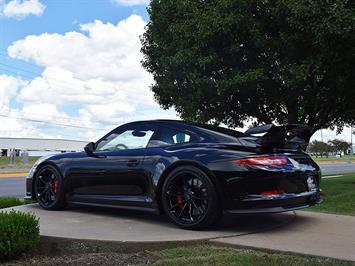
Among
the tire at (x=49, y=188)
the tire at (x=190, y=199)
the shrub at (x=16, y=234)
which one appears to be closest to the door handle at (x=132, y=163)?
the tire at (x=190, y=199)

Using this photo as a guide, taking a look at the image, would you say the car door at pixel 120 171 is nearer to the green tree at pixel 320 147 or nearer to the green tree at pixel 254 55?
the green tree at pixel 254 55

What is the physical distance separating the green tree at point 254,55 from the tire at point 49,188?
4.59 meters

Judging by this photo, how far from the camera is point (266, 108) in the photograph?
44.6 ft

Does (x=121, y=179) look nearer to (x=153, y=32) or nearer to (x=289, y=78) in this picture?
(x=289, y=78)

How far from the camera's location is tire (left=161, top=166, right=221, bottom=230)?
5.47 metres

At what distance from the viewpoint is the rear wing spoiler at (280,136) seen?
572 centimetres

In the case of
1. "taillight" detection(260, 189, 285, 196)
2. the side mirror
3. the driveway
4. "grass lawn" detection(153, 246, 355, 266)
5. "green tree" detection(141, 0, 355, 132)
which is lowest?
"grass lawn" detection(153, 246, 355, 266)

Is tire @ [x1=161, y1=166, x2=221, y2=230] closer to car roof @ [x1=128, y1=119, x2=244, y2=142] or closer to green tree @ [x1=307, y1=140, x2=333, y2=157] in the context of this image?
car roof @ [x1=128, y1=119, x2=244, y2=142]

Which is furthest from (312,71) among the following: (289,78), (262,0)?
(262,0)

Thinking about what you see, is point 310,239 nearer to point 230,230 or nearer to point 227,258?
point 230,230

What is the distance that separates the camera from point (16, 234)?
4.84 meters

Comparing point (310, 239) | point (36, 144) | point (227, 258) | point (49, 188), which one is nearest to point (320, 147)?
point (36, 144)

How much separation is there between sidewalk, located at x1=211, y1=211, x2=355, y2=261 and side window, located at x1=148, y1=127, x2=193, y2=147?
147 cm

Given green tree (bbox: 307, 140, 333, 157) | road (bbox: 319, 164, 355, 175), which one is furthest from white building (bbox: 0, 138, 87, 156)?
green tree (bbox: 307, 140, 333, 157)
